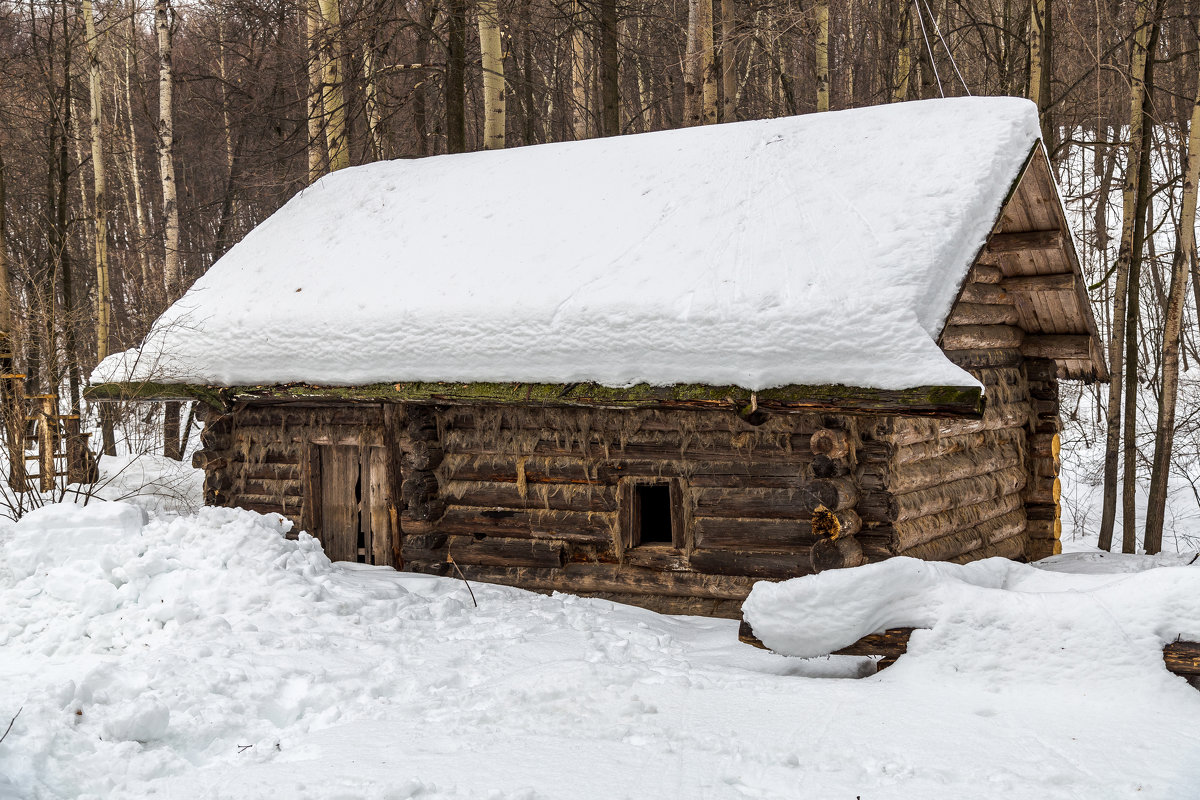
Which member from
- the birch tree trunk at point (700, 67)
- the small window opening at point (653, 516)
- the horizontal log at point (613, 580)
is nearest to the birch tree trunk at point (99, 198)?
the birch tree trunk at point (700, 67)

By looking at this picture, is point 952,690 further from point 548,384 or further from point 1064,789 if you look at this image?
point 548,384

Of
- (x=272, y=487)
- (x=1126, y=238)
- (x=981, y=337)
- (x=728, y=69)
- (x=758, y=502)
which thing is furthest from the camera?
(x=728, y=69)

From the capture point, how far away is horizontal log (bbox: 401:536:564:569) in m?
9.54

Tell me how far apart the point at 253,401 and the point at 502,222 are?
10.6 ft

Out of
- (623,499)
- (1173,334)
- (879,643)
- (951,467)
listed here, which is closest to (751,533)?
(623,499)

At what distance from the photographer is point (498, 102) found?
47.1 ft

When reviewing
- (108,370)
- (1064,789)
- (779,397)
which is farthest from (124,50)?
(1064,789)

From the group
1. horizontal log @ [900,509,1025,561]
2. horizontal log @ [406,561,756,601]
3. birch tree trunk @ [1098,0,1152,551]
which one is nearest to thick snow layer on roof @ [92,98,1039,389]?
horizontal log @ [406,561,756,601]

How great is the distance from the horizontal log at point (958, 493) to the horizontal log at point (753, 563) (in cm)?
67

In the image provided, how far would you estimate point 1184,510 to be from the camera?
16.8 m

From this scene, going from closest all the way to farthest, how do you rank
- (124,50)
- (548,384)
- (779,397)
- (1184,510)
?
(779,397)
(548,384)
(1184,510)
(124,50)

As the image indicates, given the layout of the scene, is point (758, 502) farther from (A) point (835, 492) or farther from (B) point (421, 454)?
(B) point (421, 454)

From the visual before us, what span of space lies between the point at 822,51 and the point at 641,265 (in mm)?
7894

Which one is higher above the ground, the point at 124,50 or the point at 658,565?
the point at 124,50
